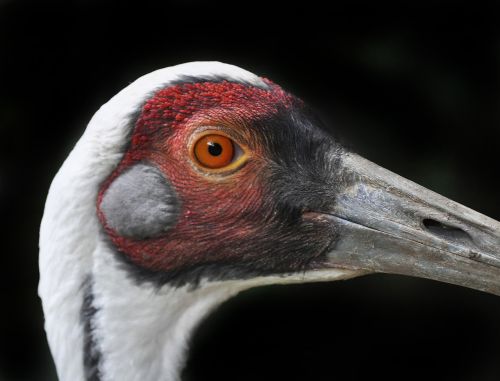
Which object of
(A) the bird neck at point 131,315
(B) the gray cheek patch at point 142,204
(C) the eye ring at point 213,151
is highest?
(C) the eye ring at point 213,151

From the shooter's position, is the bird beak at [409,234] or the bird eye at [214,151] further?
the bird eye at [214,151]

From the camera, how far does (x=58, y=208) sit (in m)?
2.72

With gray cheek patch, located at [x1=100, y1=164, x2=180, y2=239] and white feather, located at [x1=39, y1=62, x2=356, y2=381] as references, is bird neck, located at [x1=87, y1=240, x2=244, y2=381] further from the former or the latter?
gray cheek patch, located at [x1=100, y1=164, x2=180, y2=239]

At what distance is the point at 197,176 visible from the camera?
266 centimetres

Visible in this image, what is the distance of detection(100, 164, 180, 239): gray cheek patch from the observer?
8.79 ft

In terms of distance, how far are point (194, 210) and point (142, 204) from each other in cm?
19

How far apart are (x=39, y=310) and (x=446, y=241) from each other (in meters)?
3.04

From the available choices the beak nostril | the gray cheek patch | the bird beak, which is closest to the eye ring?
the gray cheek patch

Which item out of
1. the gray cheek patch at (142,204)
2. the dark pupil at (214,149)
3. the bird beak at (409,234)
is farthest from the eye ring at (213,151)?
the bird beak at (409,234)

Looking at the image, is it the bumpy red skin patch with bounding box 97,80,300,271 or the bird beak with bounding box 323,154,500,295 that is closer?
the bird beak with bounding box 323,154,500,295

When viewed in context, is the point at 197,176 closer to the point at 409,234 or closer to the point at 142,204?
the point at 142,204

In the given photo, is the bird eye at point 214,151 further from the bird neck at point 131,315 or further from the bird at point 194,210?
the bird neck at point 131,315

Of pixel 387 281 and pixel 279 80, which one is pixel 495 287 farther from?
pixel 279 80

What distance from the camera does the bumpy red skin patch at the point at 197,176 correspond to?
267 cm
